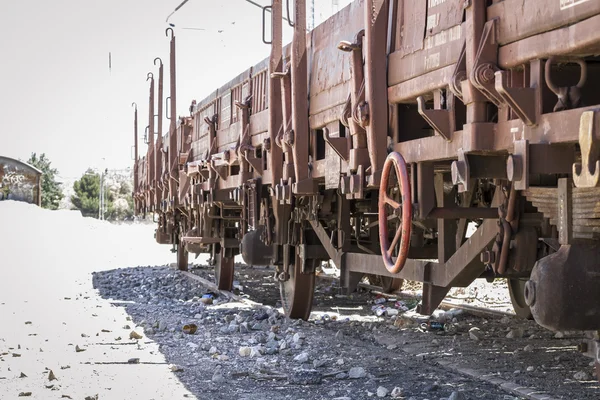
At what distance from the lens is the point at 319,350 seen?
23.0 feet

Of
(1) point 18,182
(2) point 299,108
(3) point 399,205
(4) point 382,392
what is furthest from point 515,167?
(1) point 18,182

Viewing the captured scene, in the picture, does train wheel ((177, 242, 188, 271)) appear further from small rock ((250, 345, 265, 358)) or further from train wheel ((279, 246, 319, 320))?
small rock ((250, 345, 265, 358))

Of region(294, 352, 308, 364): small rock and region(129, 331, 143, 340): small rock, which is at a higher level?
region(129, 331, 143, 340): small rock

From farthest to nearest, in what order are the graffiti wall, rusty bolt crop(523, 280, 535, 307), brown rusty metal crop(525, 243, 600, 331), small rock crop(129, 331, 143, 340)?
1. the graffiti wall
2. small rock crop(129, 331, 143, 340)
3. rusty bolt crop(523, 280, 535, 307)
4. brown rusty metal crop(525, 243, 600, 331)

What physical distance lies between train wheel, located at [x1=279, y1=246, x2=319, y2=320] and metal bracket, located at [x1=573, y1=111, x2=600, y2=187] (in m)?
5.55

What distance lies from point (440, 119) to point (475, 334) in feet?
13.2

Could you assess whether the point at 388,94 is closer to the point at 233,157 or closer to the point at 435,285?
the point at 435,285

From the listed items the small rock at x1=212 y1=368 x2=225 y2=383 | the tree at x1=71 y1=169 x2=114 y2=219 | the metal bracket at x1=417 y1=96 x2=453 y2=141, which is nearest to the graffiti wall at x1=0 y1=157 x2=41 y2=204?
the tree at x1=71 y1=169 x2=114 y2=219

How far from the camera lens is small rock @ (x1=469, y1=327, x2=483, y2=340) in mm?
7461

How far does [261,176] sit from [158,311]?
3.13 metres

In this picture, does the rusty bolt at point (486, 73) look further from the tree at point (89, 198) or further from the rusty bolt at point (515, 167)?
the tree at point (89, 198)

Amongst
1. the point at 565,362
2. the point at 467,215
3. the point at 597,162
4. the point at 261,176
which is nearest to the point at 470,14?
the point at 597,162

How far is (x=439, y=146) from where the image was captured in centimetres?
424

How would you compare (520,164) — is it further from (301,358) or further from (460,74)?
(301,358)
